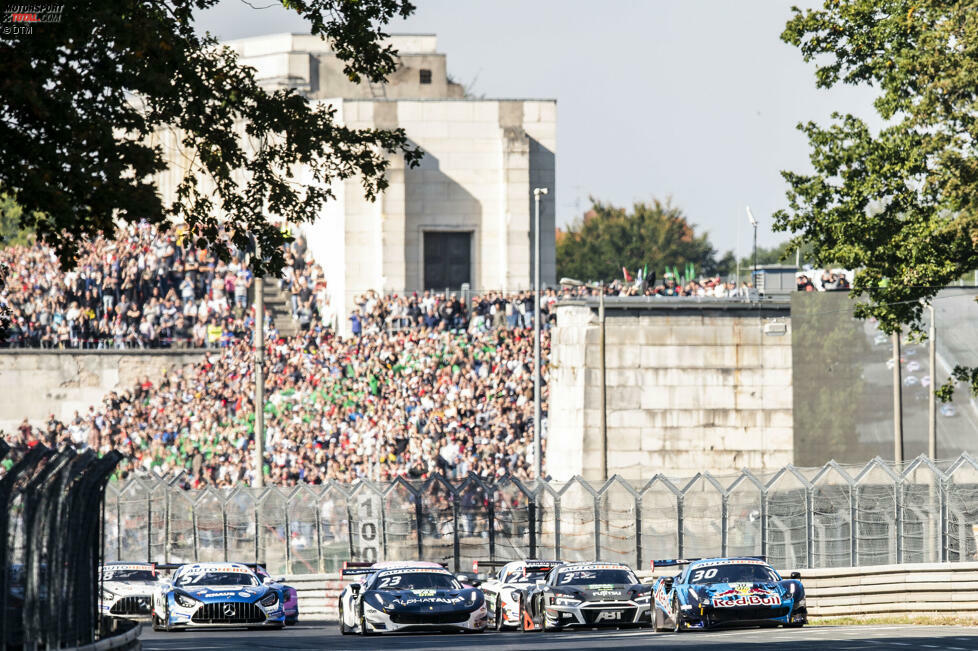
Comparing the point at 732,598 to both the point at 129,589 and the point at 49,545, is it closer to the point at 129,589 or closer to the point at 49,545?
the point at 129,589

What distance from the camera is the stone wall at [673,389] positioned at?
161 ft

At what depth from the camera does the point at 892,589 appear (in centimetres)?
3089

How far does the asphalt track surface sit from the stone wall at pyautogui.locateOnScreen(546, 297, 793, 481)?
1999 cm

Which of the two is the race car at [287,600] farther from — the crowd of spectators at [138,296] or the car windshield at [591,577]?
the crowd of spectators at [138,296]

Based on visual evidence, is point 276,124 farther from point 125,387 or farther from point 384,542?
point 125,387

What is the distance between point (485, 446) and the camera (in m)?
47.6

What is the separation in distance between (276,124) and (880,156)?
17557 mm

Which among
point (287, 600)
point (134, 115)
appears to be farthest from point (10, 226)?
point (134, 115)

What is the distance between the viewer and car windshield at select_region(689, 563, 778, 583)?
27234 mm

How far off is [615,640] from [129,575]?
12107 mm

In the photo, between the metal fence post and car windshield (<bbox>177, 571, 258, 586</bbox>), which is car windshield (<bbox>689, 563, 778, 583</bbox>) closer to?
the metal fence post

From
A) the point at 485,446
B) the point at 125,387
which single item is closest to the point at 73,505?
the point at 485,446

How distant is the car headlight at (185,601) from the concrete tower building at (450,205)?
1394 inches

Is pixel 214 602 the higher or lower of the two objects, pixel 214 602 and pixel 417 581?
the lower
